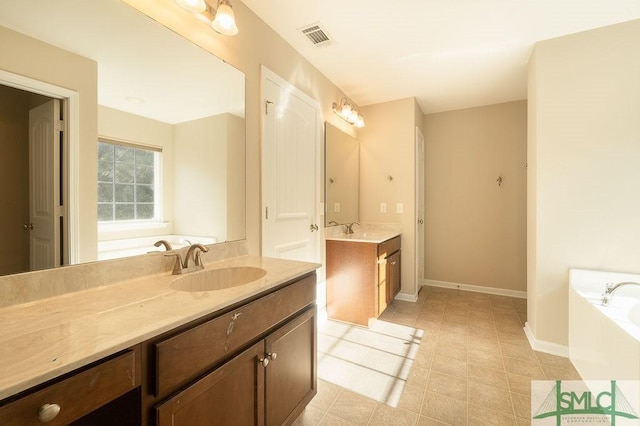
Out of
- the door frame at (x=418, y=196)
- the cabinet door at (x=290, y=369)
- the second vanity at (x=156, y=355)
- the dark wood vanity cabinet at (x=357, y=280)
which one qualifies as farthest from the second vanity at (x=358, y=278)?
the second vanity at (x=156, y=355)

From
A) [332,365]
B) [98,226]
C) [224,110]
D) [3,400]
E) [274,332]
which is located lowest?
[332,365]

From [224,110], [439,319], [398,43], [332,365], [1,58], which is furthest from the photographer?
[439,319]

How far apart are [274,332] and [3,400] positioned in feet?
2.66

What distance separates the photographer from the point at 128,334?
0.70 m

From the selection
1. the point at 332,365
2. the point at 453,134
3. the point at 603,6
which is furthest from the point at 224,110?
the point at 453,134

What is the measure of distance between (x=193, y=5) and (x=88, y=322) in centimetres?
143

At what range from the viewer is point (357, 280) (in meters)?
2.66

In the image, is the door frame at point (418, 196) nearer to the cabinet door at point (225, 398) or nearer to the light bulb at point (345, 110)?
the light bulb at point (345, 110)

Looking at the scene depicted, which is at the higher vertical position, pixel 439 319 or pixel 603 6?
pixel 603 6

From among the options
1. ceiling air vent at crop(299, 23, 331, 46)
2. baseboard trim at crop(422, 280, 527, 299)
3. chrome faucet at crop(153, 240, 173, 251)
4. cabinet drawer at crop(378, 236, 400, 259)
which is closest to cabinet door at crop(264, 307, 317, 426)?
chrome faucet at crop(153, 240, 173, 251)

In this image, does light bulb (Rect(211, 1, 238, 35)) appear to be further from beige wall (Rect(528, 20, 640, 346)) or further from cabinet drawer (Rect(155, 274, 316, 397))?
beige wall (Rect(528, 20, 640, 346))

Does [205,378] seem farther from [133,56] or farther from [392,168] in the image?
[392,168]

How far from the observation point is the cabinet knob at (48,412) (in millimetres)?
543

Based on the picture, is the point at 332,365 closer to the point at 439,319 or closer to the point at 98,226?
the point at 439,319
